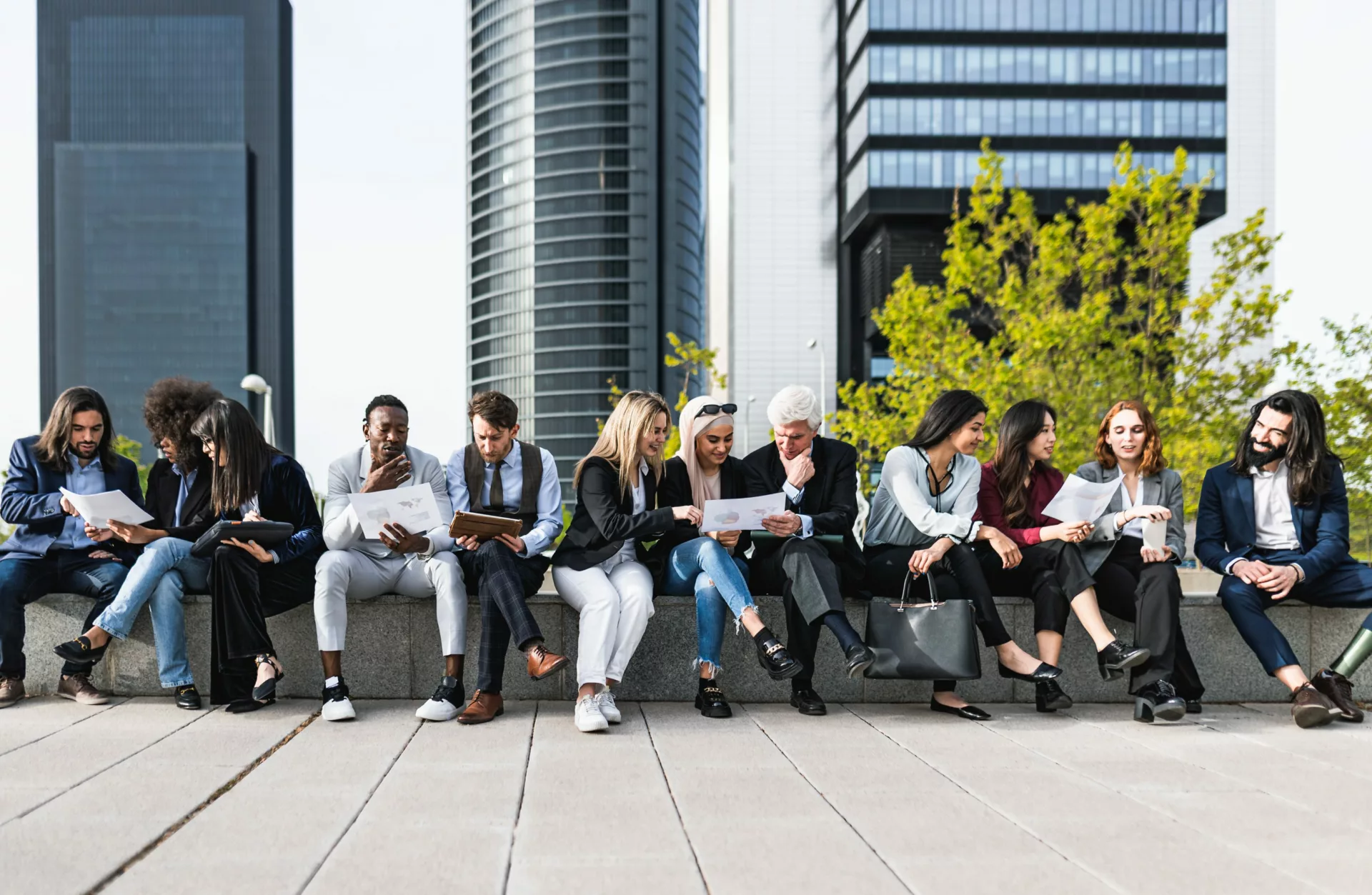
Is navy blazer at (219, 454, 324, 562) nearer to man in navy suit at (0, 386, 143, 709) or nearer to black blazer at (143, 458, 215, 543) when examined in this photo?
black blazer at (143, 458, 215, 543)

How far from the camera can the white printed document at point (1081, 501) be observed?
235 inches

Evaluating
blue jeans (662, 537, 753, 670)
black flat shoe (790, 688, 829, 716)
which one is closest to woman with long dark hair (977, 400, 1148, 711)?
black flat shoe (790, 688, 829, 716)

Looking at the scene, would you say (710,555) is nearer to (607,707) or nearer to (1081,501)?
(607,707)

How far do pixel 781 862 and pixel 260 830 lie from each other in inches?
72.6

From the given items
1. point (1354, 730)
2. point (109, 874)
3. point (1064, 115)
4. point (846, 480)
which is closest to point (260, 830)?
point (109, 874)

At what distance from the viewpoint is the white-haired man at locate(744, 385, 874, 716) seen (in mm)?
5812

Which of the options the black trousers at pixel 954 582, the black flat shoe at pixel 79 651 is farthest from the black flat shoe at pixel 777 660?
the black flat shoe at pixel 79 651

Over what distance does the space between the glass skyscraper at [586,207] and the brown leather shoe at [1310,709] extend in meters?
107

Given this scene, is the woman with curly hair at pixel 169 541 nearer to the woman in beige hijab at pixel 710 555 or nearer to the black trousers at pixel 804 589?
the woman in beige hijab at pixel 710 555

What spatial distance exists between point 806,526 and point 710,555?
0.65 metres

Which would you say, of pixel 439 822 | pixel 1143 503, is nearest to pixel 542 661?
pixel 439 822

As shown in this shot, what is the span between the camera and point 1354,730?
18.3ft

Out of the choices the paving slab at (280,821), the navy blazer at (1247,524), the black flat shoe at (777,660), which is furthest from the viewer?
the navy blazer at (1247,524)

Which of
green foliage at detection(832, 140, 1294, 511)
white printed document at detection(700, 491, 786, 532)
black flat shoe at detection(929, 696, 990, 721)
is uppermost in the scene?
green foliage at detection(832, 140, 1294, 511)
